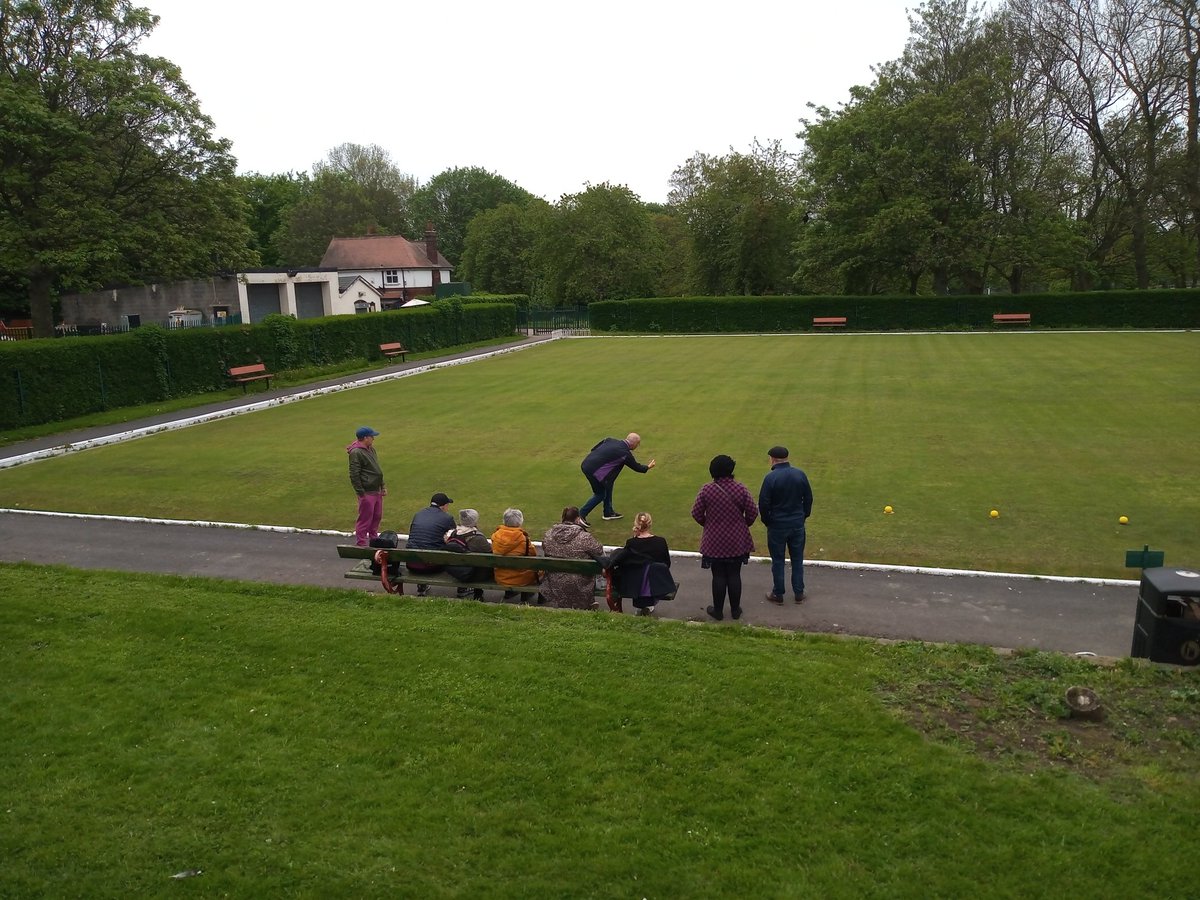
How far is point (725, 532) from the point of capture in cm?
820

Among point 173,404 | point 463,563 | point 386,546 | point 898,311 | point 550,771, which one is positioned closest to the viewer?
point 550,771

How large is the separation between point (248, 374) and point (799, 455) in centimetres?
1804

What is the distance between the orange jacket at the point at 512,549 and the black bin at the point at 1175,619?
520cm

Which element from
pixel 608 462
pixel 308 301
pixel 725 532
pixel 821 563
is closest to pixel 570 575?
pixel 725 532

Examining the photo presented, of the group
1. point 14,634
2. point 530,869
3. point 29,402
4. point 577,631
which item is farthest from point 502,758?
point 29,402

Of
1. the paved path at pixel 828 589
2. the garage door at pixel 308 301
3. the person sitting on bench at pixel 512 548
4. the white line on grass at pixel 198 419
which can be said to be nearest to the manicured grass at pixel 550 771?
the paved path at pixel 828 589

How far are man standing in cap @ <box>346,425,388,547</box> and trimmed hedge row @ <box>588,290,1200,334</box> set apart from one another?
→ 38.3 metres

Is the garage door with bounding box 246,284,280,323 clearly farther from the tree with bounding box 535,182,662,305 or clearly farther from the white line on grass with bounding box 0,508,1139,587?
the white line on grass with bounding box 0,508,1139,587

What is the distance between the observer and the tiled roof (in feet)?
222

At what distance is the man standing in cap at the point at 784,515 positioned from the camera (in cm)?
870

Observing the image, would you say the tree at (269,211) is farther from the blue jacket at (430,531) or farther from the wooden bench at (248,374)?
the blue jacket at (430,531)

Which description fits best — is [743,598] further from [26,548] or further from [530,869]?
[26,548]

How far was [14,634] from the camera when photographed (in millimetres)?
7363

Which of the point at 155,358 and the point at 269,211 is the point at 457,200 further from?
the point at 155,358
